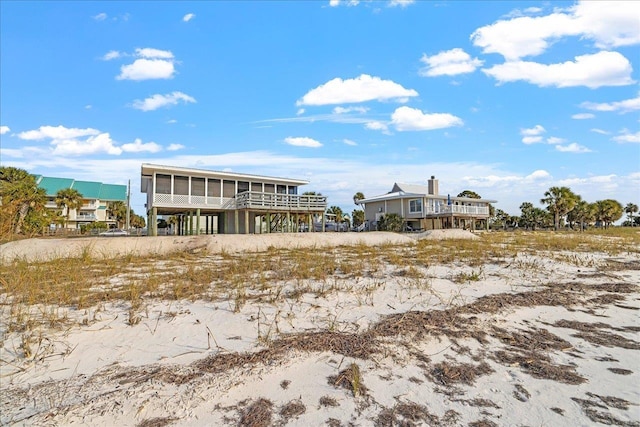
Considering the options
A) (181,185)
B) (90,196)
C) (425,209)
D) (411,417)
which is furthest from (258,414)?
(90,196)

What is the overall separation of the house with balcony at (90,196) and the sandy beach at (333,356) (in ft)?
203

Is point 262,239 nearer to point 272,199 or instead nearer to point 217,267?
point 217,267

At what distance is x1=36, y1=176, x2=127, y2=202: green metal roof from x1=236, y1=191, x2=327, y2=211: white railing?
1858 inches

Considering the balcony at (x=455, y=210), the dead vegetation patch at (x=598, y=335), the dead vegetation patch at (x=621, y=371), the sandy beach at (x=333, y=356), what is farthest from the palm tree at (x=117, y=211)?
the dead vegetation patch at (x=621, y=371)

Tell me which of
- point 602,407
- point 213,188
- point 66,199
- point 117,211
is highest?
point 66,199

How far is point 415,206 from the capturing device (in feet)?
129

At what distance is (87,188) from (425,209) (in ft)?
193

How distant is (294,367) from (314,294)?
2.49 metres

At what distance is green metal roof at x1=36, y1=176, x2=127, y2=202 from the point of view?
54406 millimetres

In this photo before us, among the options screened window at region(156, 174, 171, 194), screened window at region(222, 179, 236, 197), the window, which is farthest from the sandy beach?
the window

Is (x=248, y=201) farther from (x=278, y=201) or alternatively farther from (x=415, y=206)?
(x=415, y=206)

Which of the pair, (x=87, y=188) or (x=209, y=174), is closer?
(x=209, y=174)

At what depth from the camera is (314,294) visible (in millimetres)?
6008

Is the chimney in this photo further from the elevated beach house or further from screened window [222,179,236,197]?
screened window [222,179,236,197]
